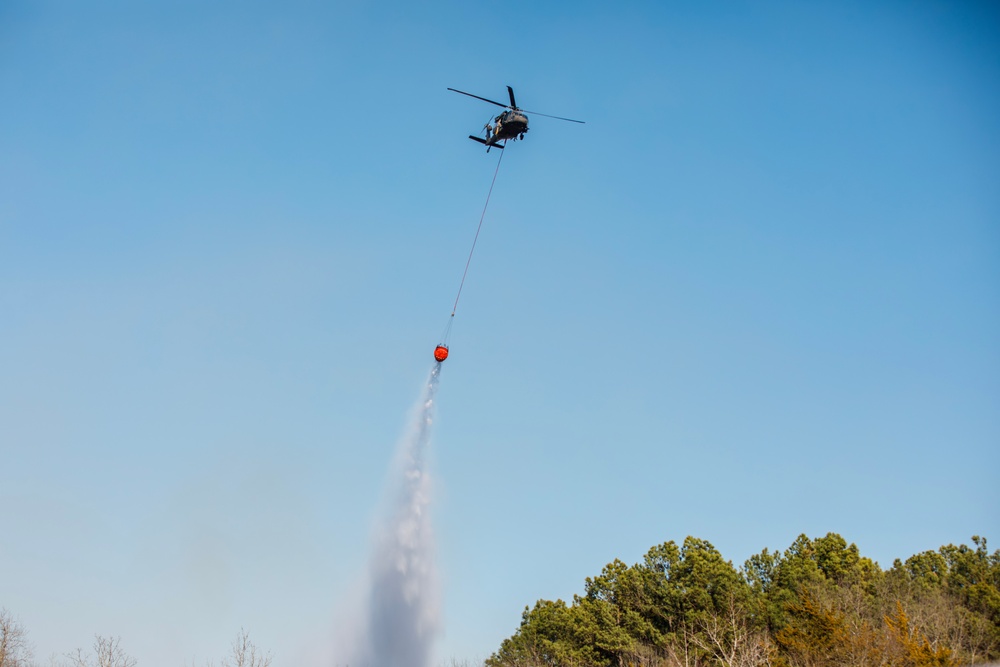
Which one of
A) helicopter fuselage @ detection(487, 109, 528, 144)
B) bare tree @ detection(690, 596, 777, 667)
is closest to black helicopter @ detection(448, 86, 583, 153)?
helicopter fuselage @ detection(487, 109, 528, 144)

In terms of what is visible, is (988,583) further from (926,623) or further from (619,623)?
(619,623)

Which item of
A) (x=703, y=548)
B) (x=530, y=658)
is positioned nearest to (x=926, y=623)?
(x=703, y=548)

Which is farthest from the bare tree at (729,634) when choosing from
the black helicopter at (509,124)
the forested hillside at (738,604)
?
the black helicopter at (509,124)

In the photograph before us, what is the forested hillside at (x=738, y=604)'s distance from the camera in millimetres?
53906

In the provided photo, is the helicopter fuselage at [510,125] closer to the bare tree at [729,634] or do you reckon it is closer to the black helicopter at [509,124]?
the black helicopter at [509,124]

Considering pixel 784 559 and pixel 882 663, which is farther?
pixel 784 559

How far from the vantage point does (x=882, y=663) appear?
37.2 m

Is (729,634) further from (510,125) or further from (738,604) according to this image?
(510,125)

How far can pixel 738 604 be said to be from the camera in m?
55.2

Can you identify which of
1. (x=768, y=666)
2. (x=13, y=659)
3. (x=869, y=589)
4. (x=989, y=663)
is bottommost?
(x=13, y=659)

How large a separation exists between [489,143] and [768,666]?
3251 cm

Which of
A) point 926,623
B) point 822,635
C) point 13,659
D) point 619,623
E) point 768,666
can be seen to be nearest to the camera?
point 822,635

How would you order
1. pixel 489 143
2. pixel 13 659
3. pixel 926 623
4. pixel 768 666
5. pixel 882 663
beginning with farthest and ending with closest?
pixel 13 659 → pixel 926 623 → pixel 489 143 → pixel 768 666 → pixel 882 663

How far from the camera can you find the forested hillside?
5391 centimetres
